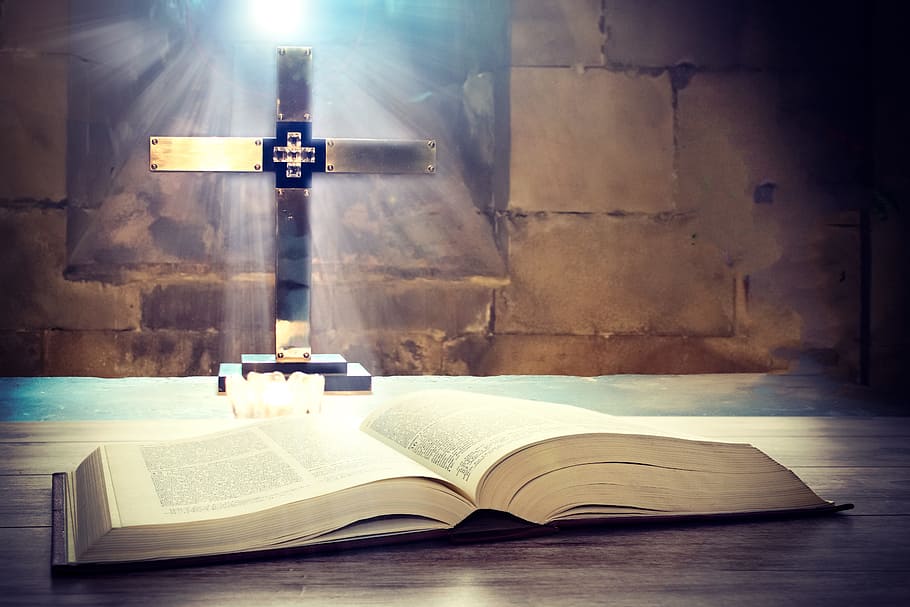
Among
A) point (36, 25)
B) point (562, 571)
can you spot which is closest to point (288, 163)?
point (36, 25)

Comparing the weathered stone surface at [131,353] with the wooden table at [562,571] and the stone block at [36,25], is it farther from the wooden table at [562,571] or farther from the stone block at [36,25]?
the wooden table at [562,571]

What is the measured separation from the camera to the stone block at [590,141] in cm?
270

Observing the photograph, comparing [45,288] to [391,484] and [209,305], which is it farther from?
[391,484]

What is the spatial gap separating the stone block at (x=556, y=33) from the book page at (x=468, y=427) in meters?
1.95

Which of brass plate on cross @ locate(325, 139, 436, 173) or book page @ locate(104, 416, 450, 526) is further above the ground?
brass plate on cross @ locate(325, 139, 436, 173)

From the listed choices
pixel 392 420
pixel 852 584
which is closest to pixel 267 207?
pixel 392 420

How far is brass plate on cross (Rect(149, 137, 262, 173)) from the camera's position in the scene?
1817mm

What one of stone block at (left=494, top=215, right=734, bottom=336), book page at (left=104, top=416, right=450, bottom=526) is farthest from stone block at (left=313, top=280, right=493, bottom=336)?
book page at (left=104, top=416, right=450, bottom=526)

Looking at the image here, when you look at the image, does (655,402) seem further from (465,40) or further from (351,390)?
(465,40)

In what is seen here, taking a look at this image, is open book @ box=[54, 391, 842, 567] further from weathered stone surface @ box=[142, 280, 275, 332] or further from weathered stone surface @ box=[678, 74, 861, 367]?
weathered stone surface @ box=[678, 74, 861, 367]

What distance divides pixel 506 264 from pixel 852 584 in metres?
2.16

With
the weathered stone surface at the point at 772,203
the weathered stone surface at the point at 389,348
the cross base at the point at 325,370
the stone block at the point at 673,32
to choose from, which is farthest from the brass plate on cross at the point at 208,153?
the weathered stone surface at the point at 772,203

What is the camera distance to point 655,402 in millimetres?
1867

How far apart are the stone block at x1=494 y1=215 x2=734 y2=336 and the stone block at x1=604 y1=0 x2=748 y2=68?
48 cm
